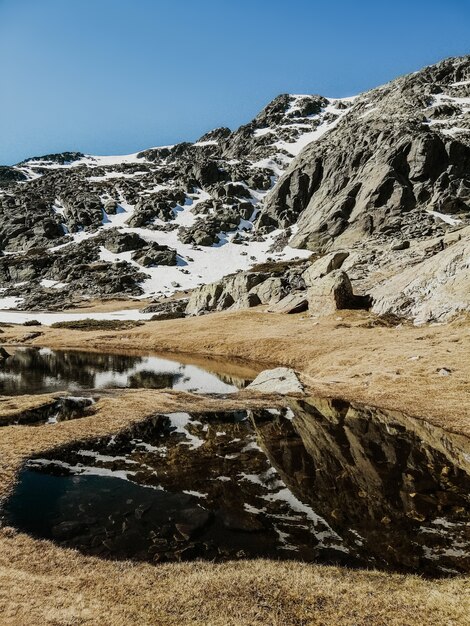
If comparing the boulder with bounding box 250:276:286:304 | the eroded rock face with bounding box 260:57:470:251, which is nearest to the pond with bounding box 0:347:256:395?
the boulder with bounding box 250:276:286:304

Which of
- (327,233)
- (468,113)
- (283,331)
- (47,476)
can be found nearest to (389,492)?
(47,476)

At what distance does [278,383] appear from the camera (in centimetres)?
3819

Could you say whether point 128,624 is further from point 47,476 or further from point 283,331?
point 283,331

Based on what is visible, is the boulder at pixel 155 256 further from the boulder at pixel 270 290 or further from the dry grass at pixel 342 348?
the dry grass at pixel 342 348

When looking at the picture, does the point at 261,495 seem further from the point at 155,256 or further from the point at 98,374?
the point at 155,256

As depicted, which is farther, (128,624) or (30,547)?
(30,547)

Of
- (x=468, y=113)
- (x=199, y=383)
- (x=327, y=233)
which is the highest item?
(x=468, y=113)

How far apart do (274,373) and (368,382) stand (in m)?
8.89

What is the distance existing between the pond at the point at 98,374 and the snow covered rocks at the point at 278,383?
3.22 metres

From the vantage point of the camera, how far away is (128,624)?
987 centimetres

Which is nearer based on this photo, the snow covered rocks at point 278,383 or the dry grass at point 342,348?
the dry grass at point 342,348

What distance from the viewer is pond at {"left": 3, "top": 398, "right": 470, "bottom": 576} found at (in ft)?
45.7

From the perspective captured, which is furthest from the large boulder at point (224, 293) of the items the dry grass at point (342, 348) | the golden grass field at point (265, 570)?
the golden grass field at point (265, 570)

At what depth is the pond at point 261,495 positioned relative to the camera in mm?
13930
